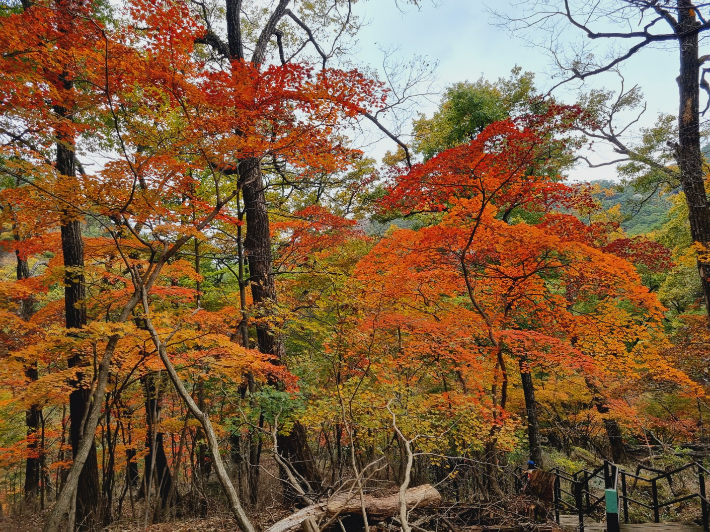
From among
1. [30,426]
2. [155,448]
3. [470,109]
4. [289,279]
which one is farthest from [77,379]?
[470,109]

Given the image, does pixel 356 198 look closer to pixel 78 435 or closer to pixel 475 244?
pixel 475 244

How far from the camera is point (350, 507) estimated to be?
428 centimetres

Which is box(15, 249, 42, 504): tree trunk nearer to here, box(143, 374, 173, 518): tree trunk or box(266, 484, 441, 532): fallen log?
box(143, 374, 173, 518): tree trunk

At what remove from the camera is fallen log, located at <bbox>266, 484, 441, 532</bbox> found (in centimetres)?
376

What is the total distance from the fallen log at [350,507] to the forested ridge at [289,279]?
3 cm

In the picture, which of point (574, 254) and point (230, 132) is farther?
point (574, 254)

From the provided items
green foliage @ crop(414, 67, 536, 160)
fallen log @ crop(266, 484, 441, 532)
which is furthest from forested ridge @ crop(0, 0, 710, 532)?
green foliage @ crop(414, 67, 536, 160)

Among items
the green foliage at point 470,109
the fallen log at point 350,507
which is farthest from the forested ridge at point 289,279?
the green foliage at point 470,109

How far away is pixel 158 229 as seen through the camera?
555 cm

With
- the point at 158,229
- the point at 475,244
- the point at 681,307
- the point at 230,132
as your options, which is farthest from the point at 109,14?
the point at 681,307

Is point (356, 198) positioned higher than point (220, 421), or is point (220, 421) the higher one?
point (356, 198)

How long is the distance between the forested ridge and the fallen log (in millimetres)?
34

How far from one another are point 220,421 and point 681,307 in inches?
858

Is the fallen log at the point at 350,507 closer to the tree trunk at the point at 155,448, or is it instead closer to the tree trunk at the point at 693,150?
the tree trunk at the point at 155,448
